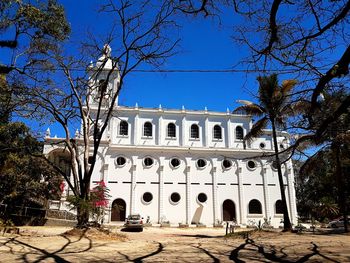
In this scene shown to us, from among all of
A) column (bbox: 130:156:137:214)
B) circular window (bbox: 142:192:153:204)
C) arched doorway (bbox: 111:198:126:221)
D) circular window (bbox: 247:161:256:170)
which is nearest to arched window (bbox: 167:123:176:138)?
column (bbox: 130:156:137:214)

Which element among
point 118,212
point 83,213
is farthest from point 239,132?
point 83,213

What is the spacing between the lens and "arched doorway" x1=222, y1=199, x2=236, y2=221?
32.6 m

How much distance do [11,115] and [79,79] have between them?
11.3 feet

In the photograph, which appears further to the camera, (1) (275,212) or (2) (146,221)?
(1) (275,212)

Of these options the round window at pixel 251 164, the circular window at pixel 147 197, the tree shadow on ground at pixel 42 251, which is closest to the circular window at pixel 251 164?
the round window at pixel 251 164

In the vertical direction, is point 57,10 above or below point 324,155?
above

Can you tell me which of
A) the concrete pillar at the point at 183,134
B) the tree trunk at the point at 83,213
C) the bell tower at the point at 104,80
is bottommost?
the tree trunk at the point at 83,213

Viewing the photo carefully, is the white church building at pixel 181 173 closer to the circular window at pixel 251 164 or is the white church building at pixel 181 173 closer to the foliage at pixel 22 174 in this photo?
the circular window at pixel 251 164

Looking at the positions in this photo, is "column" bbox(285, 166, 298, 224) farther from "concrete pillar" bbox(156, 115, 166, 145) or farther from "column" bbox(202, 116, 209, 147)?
"concrete pillar" bbox(156, 115, 166, 145)

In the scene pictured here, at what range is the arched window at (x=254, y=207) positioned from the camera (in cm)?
3319

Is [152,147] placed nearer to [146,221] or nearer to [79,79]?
[146,221]

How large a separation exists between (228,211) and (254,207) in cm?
268

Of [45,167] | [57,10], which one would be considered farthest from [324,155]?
[45,167]

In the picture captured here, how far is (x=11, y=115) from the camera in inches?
599
